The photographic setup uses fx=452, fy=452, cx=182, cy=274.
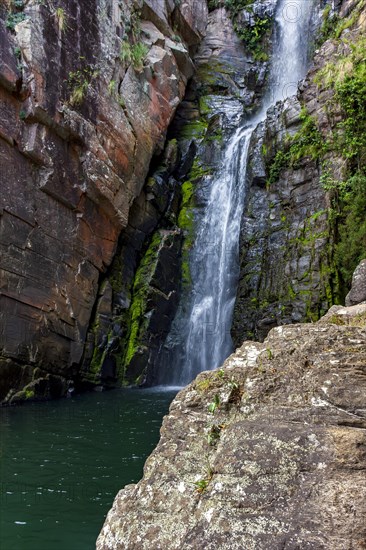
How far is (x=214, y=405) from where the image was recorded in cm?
353

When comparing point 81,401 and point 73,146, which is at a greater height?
point 73,146

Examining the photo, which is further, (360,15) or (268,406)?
(360,15)

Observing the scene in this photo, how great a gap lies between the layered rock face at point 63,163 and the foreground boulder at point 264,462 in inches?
428

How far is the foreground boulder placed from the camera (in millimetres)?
2570

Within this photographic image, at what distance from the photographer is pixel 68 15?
15484 mm

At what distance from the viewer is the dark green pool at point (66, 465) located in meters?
5.23

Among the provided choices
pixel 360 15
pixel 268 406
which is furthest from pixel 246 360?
pixel 360 15

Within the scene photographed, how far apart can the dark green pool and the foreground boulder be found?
243 centimetres

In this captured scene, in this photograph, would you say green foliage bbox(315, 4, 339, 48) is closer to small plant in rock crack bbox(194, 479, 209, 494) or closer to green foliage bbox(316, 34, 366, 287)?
green foliage bbox(316, 34, 366, 287)

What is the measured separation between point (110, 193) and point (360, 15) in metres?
12.4

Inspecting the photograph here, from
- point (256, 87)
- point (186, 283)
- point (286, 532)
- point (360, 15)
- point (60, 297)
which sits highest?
point (256, 87)

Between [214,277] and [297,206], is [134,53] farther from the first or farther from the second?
[214,277]

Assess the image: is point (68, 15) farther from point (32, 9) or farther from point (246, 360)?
point (246, 360)

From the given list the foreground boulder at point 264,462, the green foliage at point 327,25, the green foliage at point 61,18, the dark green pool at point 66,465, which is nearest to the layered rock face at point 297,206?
the green foliage at point 327,25
